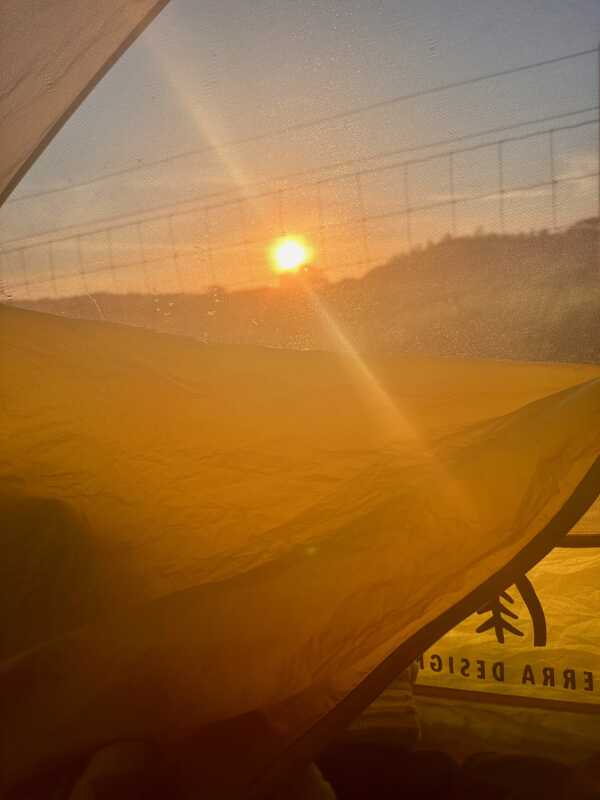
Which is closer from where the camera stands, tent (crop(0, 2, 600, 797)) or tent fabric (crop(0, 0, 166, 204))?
tent (crop(0, 2, 600, 797))

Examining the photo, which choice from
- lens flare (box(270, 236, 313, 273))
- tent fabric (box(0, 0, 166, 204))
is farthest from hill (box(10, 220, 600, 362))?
Answer: tent fabric (box(0, 0, 166, 204))

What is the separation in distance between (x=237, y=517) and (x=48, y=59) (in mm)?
956

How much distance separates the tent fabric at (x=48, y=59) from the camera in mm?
1511

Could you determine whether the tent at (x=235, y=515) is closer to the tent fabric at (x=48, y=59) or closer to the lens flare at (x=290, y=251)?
the tent fabric at (x=48, y=59)

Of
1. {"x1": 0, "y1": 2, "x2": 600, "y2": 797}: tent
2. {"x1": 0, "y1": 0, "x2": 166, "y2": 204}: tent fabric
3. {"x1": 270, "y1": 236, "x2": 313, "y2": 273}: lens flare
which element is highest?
{"x1": 0, "y1": 0, "x2": 166, "y2": 204}: tent fabric

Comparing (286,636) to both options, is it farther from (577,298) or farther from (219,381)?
(577,298)

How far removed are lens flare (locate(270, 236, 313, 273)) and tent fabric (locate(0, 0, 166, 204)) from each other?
0.48 meters

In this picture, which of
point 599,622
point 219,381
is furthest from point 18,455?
point 599,622

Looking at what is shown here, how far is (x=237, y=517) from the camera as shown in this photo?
1.26m

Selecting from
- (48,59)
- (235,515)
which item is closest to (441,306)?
(235,515)

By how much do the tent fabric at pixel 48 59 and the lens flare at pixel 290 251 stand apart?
18.7 inches

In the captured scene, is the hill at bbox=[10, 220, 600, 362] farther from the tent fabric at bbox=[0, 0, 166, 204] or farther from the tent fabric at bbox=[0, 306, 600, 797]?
the tent fabric at bbox=[0, 0, 166, 204]

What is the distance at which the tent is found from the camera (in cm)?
93

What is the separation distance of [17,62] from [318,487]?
0.98m
